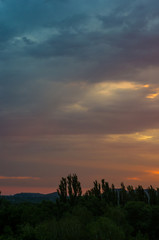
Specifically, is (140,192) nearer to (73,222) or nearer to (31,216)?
(31,216)

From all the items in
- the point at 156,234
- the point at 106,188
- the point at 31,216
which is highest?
the point at 106,188

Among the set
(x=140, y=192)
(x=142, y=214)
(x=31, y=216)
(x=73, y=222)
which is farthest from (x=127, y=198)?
(x=73, y=222)

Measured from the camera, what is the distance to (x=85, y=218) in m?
72.4

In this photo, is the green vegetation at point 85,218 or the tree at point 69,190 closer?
the green vegetation at point 85,218

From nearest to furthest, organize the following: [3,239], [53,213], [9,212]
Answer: [3,239] < [9,212] < [53,213]

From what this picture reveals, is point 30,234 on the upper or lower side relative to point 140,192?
lower

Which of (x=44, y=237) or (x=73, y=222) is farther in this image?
(x=73, y=222)

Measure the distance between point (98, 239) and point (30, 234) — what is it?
9.97m

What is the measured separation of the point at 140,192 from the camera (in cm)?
10750

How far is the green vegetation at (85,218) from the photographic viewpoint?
50969mm

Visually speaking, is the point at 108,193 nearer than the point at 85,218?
No

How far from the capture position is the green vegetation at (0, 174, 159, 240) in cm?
5097

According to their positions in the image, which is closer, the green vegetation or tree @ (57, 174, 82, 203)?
the green vegetation

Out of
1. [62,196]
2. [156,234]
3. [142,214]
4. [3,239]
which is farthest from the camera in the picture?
[62,196]
